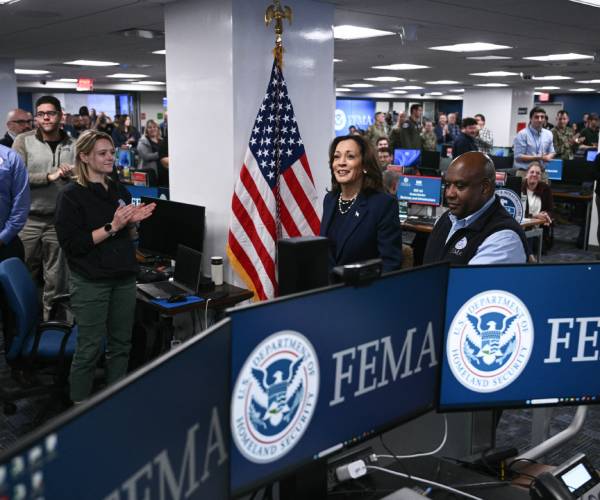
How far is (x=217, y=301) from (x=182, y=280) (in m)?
0.27

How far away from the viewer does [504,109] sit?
16359 mm

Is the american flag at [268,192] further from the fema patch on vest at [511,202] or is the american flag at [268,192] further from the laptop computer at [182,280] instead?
the fema patch on vest at [511,202]

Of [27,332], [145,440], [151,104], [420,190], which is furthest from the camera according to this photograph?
[151,104]

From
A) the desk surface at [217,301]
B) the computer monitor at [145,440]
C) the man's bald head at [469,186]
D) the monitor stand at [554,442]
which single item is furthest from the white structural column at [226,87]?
the computer monitor at [145,440]

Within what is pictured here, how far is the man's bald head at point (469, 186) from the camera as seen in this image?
7.02ft

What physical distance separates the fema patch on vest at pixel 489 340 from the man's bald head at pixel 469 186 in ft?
2.67

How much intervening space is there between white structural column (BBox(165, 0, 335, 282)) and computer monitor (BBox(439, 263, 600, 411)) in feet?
9.14

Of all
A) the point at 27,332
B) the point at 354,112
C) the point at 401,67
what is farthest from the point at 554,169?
the point at 354,112

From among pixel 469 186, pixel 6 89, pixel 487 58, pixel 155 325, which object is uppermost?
pixel 487 58

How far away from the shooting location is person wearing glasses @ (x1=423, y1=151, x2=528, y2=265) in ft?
6.37

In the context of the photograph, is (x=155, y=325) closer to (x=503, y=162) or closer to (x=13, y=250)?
(x=13, y=250)

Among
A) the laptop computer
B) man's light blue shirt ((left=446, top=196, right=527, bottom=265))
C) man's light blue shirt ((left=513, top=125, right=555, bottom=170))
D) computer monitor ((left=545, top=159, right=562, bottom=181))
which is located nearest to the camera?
man's light blue shirt ((left=446, top=196, right=527, bottom=265))

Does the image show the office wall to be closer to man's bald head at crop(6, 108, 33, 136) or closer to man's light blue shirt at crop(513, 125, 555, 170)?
man's light blue shirt at crop(513, 125, 555, 170)

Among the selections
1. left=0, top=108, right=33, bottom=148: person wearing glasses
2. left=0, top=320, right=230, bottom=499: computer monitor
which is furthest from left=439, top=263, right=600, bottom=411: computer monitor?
left=0, top=108, right=33, bottom=148: person wearing glasses
